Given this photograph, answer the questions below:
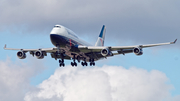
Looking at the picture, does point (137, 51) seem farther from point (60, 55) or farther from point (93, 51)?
point (60, 55)

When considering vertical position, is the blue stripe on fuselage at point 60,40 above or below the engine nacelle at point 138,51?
above

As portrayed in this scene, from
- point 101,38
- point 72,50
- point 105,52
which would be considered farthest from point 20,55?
point 101,38

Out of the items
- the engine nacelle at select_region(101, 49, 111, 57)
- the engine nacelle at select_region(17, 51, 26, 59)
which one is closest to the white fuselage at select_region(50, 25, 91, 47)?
the engine nacelle at select_region(101, 49, 111, 57)

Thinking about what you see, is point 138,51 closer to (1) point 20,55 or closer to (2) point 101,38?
(1) point 20,55

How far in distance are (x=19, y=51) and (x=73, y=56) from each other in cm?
1400

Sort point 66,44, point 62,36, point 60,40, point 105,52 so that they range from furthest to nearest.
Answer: point 105,52 → point 66,44 → point 62,36 → point 60,40

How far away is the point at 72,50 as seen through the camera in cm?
7988

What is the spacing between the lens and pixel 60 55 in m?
88.4

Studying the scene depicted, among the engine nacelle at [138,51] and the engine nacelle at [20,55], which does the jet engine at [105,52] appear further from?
the engine nacelle at [20,55]

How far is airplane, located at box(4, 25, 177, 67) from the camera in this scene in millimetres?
77125

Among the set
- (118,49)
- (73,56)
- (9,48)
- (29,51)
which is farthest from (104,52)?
(9,48)

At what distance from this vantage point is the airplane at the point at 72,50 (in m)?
77.1

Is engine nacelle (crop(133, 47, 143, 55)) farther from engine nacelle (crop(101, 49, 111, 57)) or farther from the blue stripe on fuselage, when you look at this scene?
the blue stripe on fuselage

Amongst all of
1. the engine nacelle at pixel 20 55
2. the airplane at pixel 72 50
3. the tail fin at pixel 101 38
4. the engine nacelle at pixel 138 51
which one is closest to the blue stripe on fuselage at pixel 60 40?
the airplane at pixel 72 50
